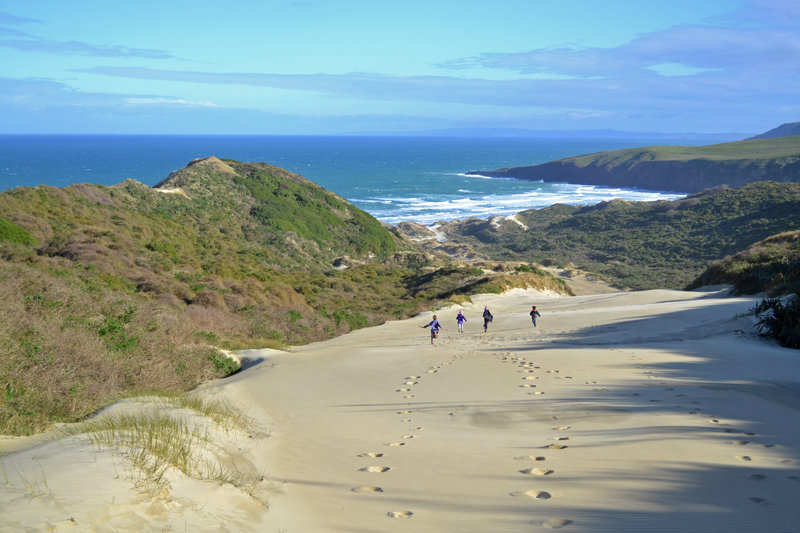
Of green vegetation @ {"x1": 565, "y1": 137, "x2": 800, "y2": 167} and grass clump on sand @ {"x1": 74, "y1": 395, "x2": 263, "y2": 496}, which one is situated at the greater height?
green vegetation @ {"x1": 565, "y1": 137, "x2": 800, "y2": 167}

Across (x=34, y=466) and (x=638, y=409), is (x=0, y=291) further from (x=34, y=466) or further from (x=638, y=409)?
(x=638, y=409)

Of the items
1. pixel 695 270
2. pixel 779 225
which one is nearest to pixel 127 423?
pixel 695 270

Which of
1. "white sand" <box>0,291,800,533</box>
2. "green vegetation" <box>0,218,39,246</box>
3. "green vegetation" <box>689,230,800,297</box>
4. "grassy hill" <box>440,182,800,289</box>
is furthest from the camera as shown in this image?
"grassy hill" <box>440,182,800,289</box>

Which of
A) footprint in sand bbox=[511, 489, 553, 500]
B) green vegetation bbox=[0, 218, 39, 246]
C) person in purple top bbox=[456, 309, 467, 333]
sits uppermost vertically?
green vegetation bbox=[0, 218, 39, 246]

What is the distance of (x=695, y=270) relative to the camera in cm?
4803

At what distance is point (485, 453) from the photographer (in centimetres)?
614

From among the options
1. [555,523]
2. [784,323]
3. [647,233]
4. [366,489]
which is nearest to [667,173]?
[647,233]

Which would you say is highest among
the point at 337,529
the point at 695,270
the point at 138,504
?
the point at 138,504

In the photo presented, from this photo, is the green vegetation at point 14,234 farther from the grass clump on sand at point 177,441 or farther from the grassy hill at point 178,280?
the grass clump on sand at point 177,441

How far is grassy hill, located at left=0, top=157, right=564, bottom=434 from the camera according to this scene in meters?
→ 8.41

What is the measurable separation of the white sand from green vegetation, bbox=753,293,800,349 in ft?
1.29

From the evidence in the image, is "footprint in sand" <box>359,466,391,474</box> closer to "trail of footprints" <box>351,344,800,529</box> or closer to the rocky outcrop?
"trail of footprints" <box>351,344,800,529</box>

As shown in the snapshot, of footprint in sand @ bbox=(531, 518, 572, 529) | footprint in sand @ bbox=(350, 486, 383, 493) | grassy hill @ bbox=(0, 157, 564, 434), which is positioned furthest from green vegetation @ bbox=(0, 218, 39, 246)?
footprint in sand @ bbox=(531, 518, 572, 529)

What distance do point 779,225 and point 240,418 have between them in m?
57.7
